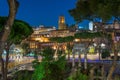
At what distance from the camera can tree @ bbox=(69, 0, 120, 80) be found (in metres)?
7.67

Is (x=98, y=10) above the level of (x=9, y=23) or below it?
above

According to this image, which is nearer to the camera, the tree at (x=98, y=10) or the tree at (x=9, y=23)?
the tree at (x=9, y=23)

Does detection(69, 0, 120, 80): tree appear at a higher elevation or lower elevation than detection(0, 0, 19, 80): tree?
higher

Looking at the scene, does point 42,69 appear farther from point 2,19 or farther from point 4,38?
point 2,19

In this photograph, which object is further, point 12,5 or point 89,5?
point 89,5

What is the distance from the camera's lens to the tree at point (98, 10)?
7.67 metres

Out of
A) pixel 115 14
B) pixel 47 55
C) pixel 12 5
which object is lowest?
pixel 47 55

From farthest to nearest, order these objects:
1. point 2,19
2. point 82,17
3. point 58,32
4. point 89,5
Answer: point 58,32 < point 82,17 < point 89,5 < point 2,19

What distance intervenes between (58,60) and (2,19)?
308 cm

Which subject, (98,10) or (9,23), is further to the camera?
(98,10)

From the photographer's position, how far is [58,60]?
A: 4.70 metres

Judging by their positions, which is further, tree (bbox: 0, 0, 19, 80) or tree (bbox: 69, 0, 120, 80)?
tree (bbox: 69, 0, 120, 80)

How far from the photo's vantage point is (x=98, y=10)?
26.0 feet

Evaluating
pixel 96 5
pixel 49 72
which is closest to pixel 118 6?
pixel 96 5
